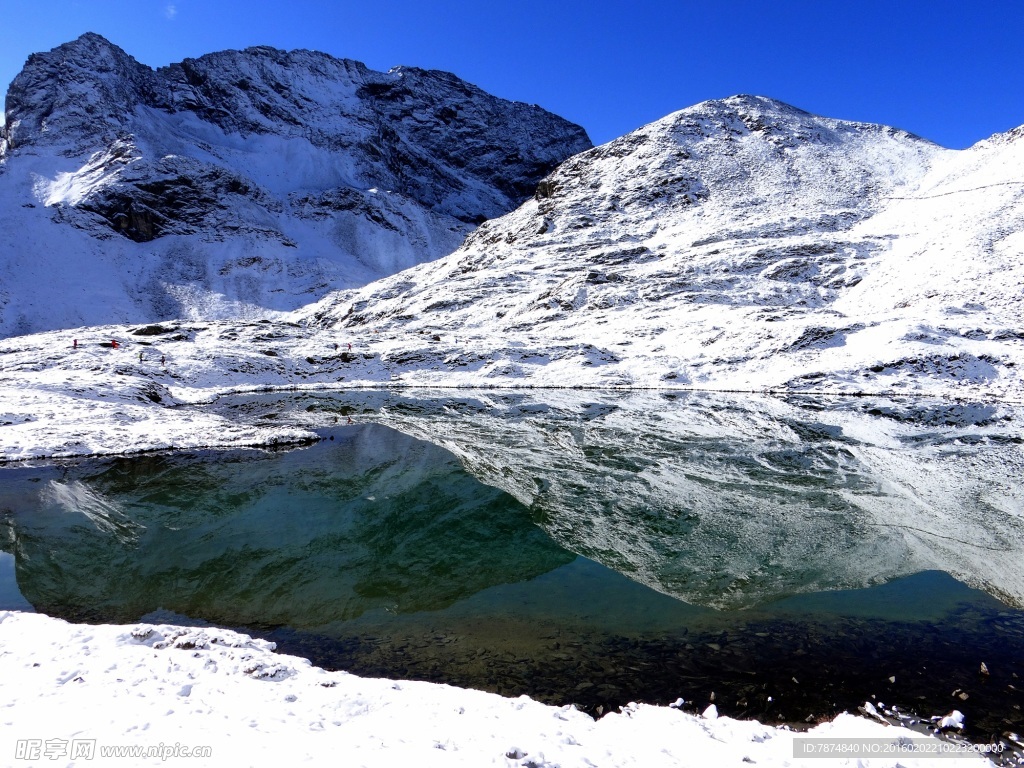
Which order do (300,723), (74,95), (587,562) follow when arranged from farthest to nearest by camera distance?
1. (74,95)
2. (587,562)
3. (300,723)

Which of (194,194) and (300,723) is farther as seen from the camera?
(194,194)

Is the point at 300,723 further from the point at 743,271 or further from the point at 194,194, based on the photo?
the point at 194,194

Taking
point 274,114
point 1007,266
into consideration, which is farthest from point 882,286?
point 274,114

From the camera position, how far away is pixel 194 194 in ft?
426

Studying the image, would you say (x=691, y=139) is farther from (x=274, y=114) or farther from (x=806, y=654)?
(x=274, y=114)

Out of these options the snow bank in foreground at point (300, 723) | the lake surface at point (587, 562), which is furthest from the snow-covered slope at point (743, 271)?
the snow bank in foreground at point (300, 723)

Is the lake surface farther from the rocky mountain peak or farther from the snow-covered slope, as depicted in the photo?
the rocky mountain peak

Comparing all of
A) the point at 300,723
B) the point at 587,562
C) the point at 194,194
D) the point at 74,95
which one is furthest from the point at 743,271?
the point at 74,95

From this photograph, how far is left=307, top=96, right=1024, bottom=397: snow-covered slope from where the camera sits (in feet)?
144

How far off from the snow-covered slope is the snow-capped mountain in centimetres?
3327

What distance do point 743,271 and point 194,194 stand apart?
126465 mm

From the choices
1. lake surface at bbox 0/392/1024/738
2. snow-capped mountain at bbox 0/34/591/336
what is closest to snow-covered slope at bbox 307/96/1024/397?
lake surface at bbox 0/392/1024/738

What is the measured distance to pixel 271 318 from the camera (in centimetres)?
9969

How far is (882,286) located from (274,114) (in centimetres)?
18912
